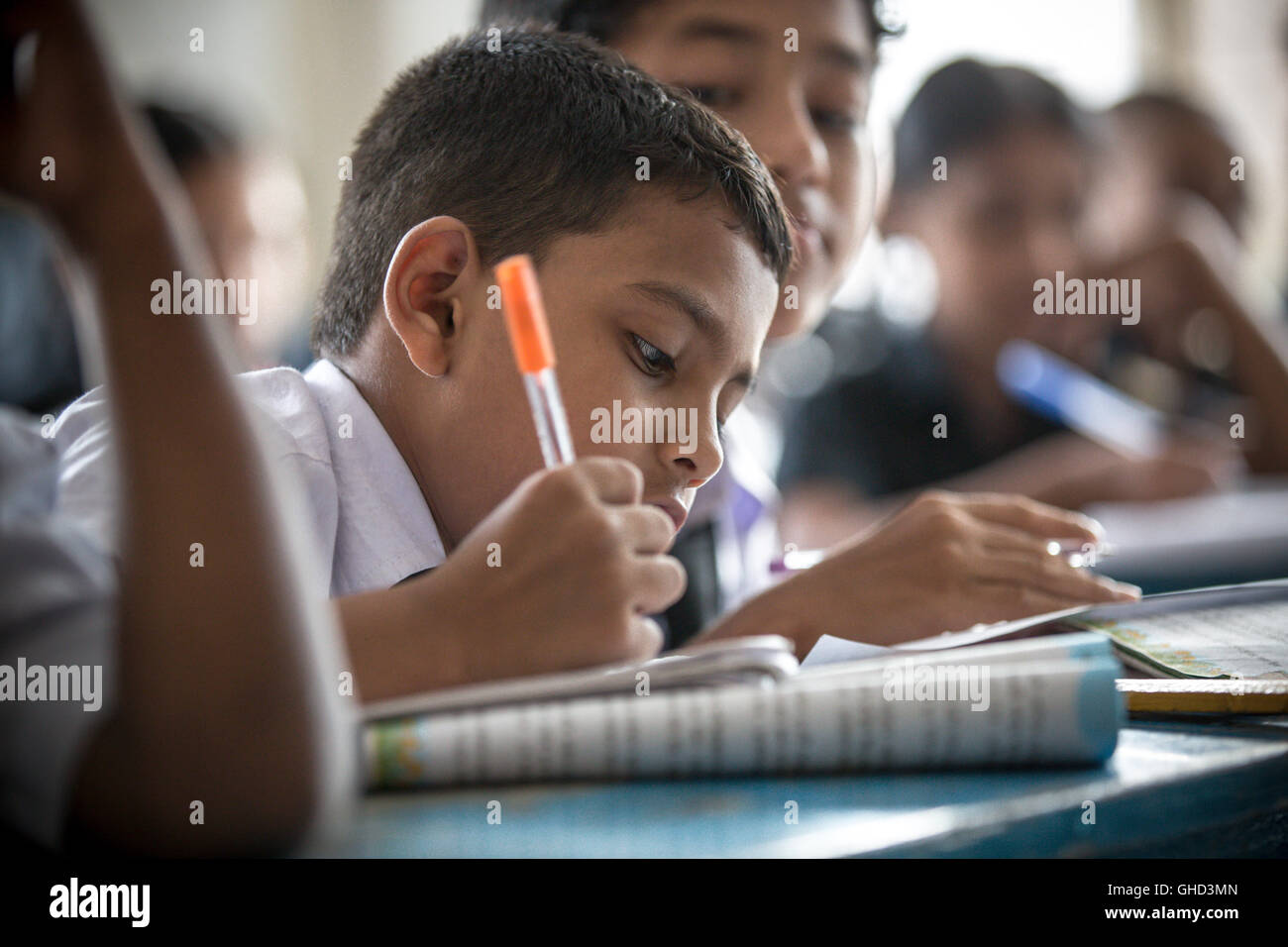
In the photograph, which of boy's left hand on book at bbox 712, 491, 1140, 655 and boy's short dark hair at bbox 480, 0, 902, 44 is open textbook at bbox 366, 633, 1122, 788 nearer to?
boy's left hand on book at bbox 712, 491, 1140, 655

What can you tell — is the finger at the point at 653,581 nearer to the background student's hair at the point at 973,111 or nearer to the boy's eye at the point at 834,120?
the boy's eye at the point at 834,120

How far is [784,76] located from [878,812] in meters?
0.70

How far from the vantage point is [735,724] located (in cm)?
41

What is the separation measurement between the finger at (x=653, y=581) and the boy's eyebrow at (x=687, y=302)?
0.18 meters

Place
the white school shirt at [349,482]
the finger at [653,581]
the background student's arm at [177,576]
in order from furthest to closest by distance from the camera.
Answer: the white school shirt at [349,482] < the finger at [653,581] < the background student's arm at [177,576]

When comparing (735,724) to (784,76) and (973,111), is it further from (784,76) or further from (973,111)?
(973,111)

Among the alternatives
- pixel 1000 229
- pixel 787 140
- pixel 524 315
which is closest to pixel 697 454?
pixel 524 315

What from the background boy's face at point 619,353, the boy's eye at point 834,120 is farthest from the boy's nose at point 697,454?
the boy's eye at point 834,120

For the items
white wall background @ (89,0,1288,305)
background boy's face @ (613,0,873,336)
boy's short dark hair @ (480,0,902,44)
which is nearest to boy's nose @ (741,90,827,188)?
background boy's face @ (613,0,873,336)

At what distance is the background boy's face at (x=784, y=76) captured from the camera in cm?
90

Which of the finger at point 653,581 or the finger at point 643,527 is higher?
the finger at point 643,527

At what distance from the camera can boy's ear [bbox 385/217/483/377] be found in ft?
2.10
